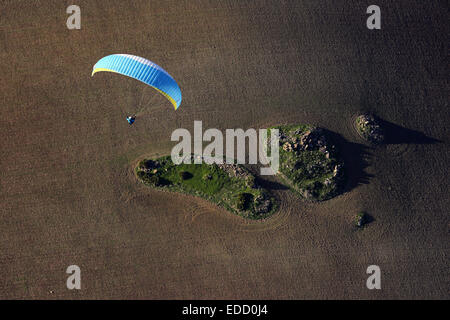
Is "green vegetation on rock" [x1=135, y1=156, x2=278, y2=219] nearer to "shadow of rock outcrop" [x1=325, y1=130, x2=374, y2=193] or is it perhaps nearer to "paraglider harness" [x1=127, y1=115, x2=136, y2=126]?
"paraglider harness" [x1=127, y1=115, x2=136, y2=126]

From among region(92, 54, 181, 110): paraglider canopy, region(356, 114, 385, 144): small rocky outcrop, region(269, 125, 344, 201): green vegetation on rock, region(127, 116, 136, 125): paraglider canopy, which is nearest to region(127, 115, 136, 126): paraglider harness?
region(127, 116, 136, 125): paraglider canopy

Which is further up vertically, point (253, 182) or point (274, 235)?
point (253, 182)

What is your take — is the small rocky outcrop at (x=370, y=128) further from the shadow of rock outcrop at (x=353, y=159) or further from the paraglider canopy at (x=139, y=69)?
the paraglider canopy at (x=139, y=69)

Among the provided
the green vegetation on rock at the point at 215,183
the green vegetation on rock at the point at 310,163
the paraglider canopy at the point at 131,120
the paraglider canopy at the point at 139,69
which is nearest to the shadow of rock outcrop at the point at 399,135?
the green vegetation on rock at the point at 310,163

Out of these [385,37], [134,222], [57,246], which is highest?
[385,37]

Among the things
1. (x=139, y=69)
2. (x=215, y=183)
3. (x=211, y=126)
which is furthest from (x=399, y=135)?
(x=139, y=69)

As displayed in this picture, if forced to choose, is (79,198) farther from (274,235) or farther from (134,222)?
(274,235)
